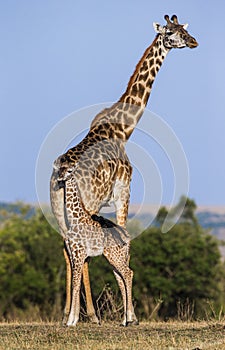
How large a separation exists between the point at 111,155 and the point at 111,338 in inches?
A: 146

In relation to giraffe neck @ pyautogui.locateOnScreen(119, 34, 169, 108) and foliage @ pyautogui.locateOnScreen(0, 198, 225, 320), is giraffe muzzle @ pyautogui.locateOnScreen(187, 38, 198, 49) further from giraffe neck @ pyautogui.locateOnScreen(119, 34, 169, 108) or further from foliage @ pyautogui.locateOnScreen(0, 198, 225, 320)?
foliage @ pyautogui.locateOnScreen(0, 198, 225, 320)

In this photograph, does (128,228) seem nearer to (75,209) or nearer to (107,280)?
(75,209)

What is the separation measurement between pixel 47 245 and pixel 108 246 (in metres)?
33.3

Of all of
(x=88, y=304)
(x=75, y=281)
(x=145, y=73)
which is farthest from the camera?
(x=145, y=73)

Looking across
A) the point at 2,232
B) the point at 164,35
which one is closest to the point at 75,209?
the point at 164,35

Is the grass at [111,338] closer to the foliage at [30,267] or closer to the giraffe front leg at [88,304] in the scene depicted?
the giraffe front leg at [88,304]

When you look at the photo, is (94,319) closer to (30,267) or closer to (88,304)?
(88,304)

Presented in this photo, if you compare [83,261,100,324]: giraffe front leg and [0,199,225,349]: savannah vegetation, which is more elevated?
[0,199,225,349]: savannah vegetation

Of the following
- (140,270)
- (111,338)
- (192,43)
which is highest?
(192,43)

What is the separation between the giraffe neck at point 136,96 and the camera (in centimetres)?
1279

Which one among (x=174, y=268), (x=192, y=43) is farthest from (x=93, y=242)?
(x=174, y=268)

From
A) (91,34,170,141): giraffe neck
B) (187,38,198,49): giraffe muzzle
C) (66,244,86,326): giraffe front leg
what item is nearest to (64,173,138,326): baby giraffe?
(66,244,86,326): giraffe front leg

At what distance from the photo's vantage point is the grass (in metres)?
8.27

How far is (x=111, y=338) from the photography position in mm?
9000
